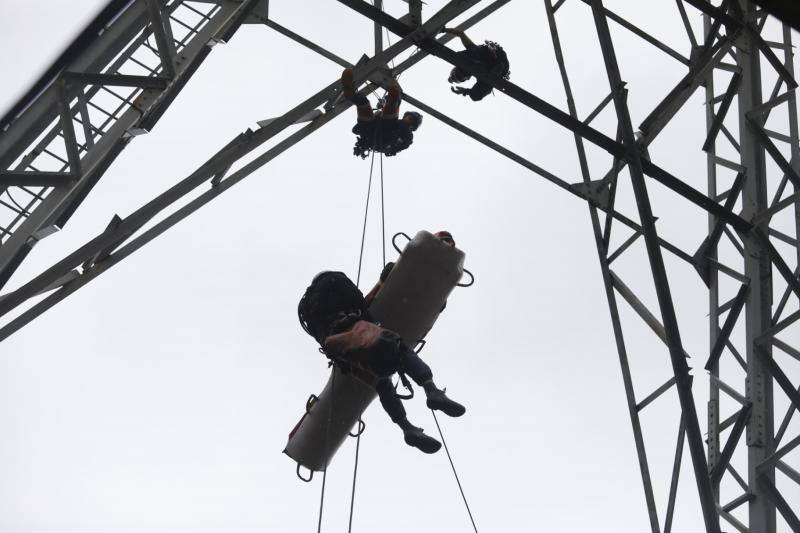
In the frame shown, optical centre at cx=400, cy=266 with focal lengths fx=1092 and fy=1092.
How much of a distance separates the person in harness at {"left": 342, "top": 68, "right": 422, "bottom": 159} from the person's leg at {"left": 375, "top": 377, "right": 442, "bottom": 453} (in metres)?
1.91

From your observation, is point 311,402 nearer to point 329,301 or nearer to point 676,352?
point 329,301

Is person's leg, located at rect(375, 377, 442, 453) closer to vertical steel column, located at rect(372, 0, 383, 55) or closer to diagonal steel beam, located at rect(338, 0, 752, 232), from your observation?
diagonal steel beam, located at rect(338, 0, 752, 232)

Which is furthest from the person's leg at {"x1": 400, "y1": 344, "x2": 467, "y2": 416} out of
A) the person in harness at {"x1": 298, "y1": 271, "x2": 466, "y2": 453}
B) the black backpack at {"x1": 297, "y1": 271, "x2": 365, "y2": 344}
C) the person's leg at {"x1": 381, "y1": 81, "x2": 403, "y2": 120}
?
the person's leg at {"x1": 381, "y1": 81, "x2": 403, "y2": 120}

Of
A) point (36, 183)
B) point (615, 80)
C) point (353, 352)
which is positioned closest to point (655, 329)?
point (615, 80)

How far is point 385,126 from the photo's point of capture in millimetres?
7922

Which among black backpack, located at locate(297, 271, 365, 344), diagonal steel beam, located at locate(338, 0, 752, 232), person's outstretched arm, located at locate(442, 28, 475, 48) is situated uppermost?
person's outstretched arm, located at locate(442, 28, 475, 48)

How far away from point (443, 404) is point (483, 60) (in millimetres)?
2514

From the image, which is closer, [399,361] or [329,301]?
[399,361]

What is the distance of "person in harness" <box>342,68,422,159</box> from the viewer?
7764 mm

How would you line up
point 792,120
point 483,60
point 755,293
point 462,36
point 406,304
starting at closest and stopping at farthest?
point 406,304, point 483,60, point 462,36, point 755,293, point 792,120

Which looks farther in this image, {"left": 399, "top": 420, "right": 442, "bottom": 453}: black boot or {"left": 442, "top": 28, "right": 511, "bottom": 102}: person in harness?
{"left": 442, "top": 28, "right": 511, "bottom": 102}: person in harness

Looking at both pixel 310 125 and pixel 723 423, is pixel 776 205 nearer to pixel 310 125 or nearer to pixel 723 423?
pixel 723 423

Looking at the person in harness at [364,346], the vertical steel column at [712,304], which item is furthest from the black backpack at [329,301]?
the vertical steel column at [712,304]

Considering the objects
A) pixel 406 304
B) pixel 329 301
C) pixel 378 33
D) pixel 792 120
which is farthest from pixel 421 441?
pixel 792 120
